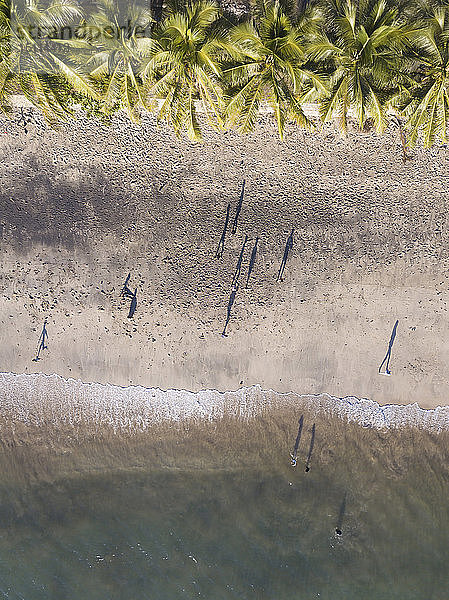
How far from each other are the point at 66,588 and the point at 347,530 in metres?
7.31

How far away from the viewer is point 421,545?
9.94 meters

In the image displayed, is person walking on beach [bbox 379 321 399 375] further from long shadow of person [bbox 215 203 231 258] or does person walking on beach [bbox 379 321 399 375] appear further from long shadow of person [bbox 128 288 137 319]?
long shadow of person [bbox 128 288 137 319]

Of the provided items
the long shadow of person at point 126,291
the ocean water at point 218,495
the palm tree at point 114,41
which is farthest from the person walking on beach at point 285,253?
the palm tree at point 114,41

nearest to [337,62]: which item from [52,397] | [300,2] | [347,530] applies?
[300,2]

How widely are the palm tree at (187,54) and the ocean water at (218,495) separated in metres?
6.75

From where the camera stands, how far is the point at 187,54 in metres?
7.32

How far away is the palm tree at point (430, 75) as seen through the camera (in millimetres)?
7375

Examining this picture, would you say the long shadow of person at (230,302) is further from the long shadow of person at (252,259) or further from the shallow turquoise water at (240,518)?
the shallow turquoise water at (240,518)

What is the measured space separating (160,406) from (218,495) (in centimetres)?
269

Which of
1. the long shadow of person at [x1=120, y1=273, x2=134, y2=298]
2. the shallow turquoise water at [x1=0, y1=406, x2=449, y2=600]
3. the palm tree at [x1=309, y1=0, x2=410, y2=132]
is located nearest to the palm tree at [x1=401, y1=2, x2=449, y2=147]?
the palm tree at [x1=309, y1=0, x2=410, y2=132]

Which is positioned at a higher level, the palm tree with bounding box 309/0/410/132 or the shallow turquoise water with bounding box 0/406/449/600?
the palm tree with bounding box 309/0/410/132

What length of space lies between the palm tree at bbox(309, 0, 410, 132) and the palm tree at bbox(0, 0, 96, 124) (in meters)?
4.61

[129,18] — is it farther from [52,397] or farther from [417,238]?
[52,397]

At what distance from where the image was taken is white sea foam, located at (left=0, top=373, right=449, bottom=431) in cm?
976
